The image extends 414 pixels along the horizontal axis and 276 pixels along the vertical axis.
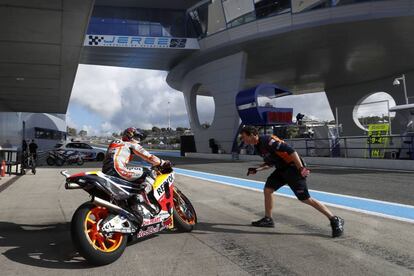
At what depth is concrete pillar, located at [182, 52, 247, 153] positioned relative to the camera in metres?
35.9

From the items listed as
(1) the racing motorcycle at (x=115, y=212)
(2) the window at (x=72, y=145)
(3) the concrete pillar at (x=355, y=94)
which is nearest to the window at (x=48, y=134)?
(2) the window at (x=72, y=145)

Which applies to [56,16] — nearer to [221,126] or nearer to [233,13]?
[233,13]

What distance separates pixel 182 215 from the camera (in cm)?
598

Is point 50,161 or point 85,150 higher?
point 85,150

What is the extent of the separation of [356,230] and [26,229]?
5.24m

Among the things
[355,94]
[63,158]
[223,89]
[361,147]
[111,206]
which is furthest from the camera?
[355,94]

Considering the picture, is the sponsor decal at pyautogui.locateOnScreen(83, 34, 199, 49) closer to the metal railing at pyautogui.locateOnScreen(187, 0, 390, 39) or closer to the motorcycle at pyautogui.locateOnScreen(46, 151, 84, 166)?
the metal railing at pyautogui.locateOnScreen(187, 0, 390, 39)

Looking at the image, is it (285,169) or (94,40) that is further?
(94,40)

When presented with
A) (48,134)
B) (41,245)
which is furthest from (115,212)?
(48,134)

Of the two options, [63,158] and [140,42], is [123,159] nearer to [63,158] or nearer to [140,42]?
[63,158]

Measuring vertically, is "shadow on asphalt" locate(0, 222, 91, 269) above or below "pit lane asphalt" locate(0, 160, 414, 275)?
above

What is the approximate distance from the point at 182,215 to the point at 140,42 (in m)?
32.2

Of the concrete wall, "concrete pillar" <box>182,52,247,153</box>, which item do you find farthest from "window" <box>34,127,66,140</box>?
the concrete wall

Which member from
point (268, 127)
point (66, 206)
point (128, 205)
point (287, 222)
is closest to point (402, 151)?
point (268, 127)
